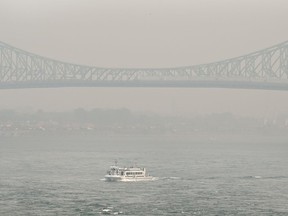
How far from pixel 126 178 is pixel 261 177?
10.2m

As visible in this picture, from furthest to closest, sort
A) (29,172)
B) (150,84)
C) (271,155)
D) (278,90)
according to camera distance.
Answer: (150,84) → (278,90) → (271,155) → (29,172)

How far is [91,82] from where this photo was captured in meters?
132

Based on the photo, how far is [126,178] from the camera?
7350cm

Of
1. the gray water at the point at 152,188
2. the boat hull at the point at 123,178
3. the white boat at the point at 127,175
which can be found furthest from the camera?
the white boat at the point at 127,175

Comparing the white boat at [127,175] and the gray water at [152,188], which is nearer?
the gray water at [152,188]

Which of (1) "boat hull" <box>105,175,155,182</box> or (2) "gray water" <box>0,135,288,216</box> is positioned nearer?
(2) "gray water" <box>0,135,288,216</box>

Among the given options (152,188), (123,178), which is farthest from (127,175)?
(152,188)

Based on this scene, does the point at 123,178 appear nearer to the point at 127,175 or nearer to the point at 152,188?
the point at 127,175

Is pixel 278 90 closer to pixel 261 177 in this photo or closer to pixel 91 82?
pixel 91 82

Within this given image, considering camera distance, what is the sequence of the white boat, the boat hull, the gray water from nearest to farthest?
the gray water, the boat hull, the white boat

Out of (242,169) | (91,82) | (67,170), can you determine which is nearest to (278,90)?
(91,82)

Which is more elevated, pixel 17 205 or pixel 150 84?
pixel 150 84

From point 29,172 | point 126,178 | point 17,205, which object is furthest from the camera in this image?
point 29,172

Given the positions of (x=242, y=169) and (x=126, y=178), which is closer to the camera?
(x=126, y=178)
